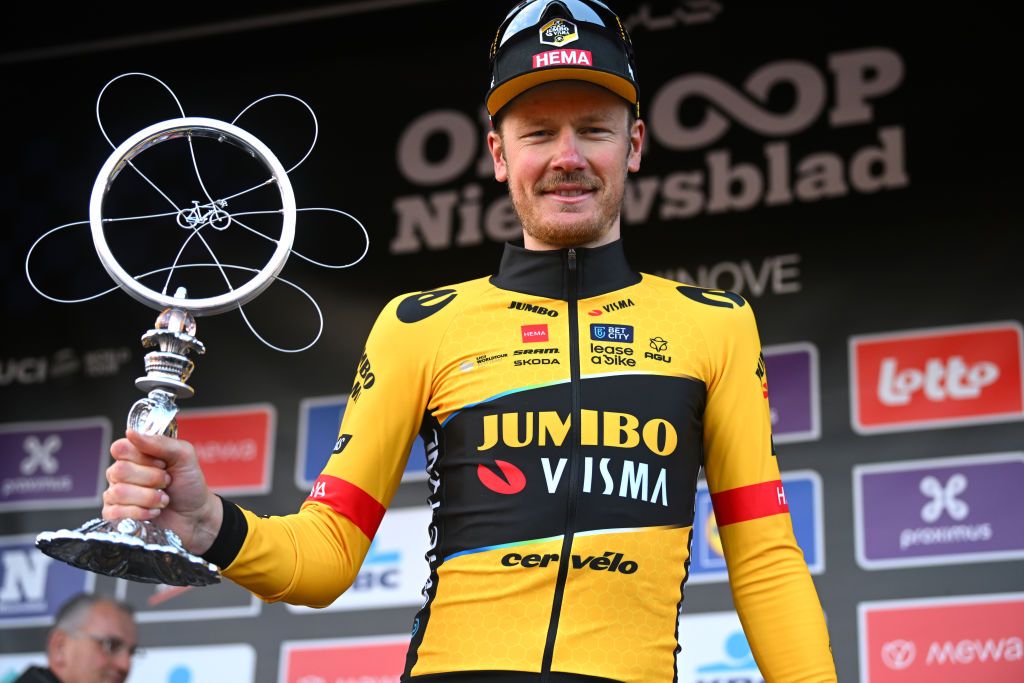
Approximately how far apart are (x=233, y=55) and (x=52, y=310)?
938mm

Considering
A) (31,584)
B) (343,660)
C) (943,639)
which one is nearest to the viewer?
(943,639)

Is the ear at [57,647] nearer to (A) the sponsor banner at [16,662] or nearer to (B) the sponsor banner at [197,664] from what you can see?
(A) the sponsor banner at [16,662]

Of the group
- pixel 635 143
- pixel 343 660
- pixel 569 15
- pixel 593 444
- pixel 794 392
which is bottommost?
pixel 593 444

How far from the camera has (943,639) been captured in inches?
130

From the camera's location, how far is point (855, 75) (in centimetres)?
375

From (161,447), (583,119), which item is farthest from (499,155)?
(161,447)

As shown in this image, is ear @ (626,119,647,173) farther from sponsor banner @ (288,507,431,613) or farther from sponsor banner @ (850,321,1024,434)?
sponsor banner @ (288,507,431,613)

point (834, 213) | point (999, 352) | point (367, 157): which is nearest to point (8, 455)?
point (367, 157)

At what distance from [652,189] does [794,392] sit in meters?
0.70

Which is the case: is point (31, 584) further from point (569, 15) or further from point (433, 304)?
point (569, 15)

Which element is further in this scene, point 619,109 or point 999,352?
point 999,352

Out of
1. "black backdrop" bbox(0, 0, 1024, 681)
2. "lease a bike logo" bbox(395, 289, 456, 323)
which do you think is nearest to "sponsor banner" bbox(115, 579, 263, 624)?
"black backdrop" bbox(0, 0, 1024, 681)

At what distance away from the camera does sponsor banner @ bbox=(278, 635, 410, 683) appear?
3801 millimetres

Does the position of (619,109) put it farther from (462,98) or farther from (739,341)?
(462,98)
